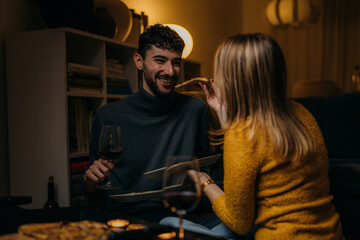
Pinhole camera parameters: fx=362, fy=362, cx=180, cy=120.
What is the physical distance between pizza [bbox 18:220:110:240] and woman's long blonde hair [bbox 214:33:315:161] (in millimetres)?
447

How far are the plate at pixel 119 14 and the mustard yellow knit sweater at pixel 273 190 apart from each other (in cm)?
189

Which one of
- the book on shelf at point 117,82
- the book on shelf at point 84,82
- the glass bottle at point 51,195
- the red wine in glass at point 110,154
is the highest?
the book on shelf at point 117,82

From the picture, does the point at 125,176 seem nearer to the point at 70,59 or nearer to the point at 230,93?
the point at 230,93

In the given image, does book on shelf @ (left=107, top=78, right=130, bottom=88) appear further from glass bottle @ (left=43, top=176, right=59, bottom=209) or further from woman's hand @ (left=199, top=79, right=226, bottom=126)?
woman's hand @ (left=199, top=79, right=226, bottom=126)

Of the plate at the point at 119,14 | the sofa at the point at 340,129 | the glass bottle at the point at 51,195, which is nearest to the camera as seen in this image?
the glass bottle at the point at 51,195

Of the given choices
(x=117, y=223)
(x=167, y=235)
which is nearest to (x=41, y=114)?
(x=117, y=223)

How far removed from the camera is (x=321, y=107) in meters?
2.41

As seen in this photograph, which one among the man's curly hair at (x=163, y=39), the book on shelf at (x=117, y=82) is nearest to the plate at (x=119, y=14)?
the book on shelf at (x=117, y=82)

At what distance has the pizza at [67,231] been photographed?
729 millimetres

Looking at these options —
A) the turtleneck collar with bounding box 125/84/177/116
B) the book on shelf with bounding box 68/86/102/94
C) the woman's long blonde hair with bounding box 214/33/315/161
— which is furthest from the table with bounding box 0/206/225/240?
the book on shelf with bounding box 68/86/102/94

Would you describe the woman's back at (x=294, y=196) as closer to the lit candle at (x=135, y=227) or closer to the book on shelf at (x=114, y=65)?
the lit candle at (x=135, y=227)

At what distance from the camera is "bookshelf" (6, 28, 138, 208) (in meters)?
1.98

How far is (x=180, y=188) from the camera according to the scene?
78 centimetres

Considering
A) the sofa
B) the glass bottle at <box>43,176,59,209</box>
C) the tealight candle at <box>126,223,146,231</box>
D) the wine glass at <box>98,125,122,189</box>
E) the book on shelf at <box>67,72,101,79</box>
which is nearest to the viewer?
the tealight candle at <box>126,223,146,231</box>
